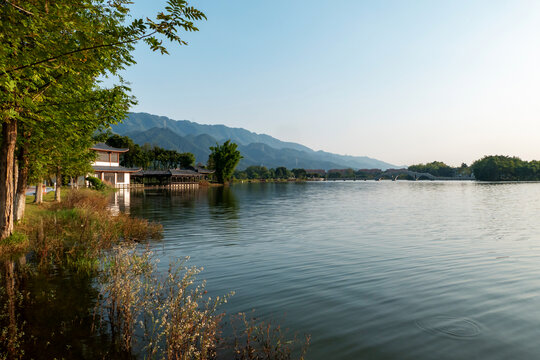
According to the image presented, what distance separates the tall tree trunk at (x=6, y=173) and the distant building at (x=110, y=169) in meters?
65.1

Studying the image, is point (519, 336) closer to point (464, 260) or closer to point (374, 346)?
point (374, 346)

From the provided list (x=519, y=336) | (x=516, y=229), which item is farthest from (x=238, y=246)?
(x=516, y=229)

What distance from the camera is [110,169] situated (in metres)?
76.3

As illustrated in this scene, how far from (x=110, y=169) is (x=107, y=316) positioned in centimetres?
7649

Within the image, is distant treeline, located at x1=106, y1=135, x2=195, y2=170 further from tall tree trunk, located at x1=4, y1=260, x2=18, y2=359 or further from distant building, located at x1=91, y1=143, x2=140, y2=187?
tall tree trunk, located at x1=4, y1=260, x2=18, y2=359

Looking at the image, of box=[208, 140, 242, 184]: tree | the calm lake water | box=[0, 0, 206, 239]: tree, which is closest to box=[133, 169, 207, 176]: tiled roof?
box=[208, 140, 242, 184]: tree

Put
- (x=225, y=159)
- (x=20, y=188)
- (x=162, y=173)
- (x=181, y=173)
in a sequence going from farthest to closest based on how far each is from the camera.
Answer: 1. (x=225, y=159)
2. (x=181, y=173)
3. (x=162, y=173)
4. (x=20, y=188)

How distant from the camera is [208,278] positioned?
1127 cm

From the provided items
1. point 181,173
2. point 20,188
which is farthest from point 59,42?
point 181,173

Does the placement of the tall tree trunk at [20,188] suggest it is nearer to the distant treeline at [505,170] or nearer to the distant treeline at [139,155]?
the distant treeline at [139,155]

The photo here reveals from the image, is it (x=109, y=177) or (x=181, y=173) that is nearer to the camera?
(x=109, y=177)

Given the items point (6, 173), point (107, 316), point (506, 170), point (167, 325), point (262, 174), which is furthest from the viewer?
point (262, 174)

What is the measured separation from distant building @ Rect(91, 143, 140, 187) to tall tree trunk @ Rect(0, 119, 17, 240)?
65.1 m

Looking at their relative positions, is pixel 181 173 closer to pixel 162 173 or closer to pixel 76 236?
pixel 162 173
